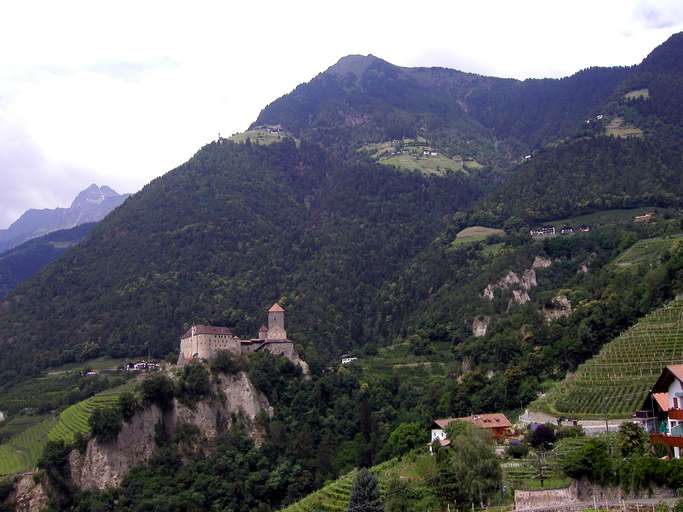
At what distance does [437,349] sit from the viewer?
9838 centimetres

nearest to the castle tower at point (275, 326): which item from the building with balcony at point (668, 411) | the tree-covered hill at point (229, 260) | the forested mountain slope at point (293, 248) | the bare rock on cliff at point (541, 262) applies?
the forested mountain slope at point (293, 248)

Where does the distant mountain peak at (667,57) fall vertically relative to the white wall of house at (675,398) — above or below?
above

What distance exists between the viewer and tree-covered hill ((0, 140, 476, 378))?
116500 millimetres

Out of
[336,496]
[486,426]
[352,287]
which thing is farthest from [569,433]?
[352,287]

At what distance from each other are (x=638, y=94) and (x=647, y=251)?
293 ft

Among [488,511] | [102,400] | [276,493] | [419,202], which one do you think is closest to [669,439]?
[488,511]

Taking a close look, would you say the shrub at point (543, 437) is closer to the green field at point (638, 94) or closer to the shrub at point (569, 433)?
the shrub at point (569, 433)

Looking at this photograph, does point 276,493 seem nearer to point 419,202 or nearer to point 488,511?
point 488,511

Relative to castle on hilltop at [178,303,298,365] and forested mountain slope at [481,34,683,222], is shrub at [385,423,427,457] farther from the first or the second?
forested mountain slope at [481,34,683,222]

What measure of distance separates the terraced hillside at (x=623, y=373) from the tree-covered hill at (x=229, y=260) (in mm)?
43544

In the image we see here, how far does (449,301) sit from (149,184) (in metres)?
74.2

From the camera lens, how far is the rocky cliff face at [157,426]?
70.9m

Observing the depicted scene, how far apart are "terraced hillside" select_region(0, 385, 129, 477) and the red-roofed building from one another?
31002mm

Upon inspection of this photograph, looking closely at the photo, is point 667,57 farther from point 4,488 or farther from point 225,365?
point 4,488
